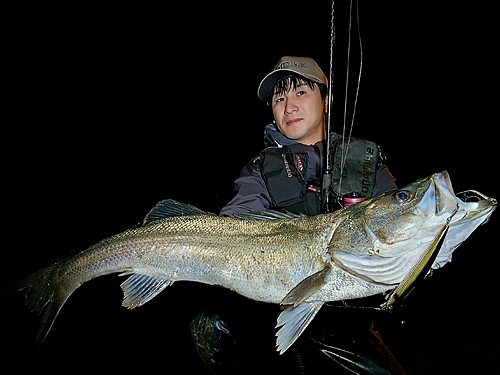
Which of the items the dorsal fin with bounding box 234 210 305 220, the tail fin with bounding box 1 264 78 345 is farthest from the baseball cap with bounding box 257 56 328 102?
the tail fin with bounding box 1 264 78 345

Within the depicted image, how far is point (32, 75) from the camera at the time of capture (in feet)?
53.1

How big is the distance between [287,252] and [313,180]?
3.98 ft

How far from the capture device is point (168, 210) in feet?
7.67

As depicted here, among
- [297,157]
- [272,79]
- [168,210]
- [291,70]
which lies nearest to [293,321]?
[168,210]

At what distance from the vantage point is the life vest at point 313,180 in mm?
3016

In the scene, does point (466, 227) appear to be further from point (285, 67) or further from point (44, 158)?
point (44, 158)

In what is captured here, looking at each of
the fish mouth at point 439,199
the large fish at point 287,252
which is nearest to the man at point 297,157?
the large fish at point 287,252

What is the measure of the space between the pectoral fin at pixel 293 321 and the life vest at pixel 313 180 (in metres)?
1.10

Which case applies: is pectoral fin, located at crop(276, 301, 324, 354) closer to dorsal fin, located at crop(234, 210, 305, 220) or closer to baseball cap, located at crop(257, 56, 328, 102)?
dorsal fin, located at crop(234, 210, 305, 220)

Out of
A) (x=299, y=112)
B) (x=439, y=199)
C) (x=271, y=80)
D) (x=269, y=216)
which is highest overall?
(x=271, y=80)

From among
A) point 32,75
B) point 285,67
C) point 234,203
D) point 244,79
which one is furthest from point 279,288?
point 244,79

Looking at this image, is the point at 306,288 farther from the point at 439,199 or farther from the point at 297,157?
the point at 297,157

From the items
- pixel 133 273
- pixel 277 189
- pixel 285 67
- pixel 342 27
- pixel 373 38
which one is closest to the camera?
pixel 133 273

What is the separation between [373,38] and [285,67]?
53.9ft
